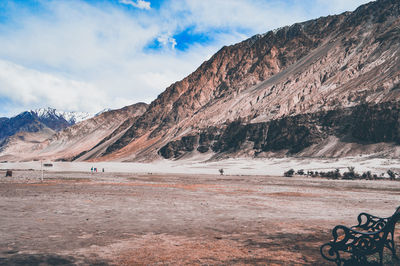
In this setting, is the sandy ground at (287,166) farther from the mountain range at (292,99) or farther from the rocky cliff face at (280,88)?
the rocky cliff face at (280,88)

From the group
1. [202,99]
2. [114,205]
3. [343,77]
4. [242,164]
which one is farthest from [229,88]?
[114,205]

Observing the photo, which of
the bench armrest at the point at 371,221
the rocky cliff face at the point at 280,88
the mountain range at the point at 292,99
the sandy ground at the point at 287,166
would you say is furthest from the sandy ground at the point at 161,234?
the rocky cliff face at the point at 280,88

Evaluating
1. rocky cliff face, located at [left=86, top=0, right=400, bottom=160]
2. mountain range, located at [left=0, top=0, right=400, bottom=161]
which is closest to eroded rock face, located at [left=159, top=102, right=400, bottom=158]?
mountain range, located at [left=0, top=0, right=400, bottom=161]

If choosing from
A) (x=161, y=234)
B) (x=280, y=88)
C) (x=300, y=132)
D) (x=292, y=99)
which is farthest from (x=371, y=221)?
(x=280, y=88)

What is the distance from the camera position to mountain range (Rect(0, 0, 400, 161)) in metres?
68.1

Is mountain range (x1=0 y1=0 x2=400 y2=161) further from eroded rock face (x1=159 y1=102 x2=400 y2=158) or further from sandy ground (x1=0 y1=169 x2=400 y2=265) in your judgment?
sandy ground (x1=0 y1=169 x2=400 y2=265)

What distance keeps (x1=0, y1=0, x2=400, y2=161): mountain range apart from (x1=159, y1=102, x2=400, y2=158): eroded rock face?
0.64 ft

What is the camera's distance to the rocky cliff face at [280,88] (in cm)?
7594

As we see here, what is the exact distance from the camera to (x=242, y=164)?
70688 millimetres

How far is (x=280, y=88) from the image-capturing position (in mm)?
95875

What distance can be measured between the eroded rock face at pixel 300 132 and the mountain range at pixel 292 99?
20cm

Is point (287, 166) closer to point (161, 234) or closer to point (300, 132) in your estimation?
point (300, 132)

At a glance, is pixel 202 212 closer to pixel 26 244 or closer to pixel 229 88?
pixel 26 244

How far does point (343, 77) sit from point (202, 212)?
271ft
